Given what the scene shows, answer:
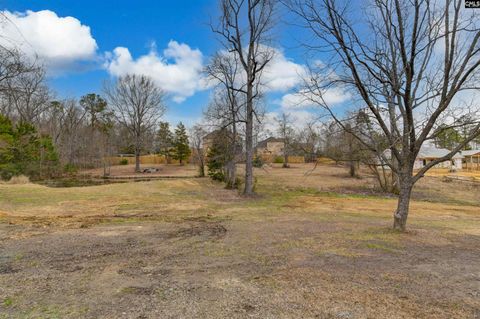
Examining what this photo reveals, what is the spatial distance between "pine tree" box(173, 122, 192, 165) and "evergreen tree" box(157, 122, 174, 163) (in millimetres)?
1259

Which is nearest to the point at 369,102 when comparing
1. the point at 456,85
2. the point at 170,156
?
the point at 456,85

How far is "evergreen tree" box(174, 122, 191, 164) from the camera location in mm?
49059

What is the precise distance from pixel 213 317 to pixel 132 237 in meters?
3.61

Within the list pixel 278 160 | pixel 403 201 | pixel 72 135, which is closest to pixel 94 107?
pixel 72 135

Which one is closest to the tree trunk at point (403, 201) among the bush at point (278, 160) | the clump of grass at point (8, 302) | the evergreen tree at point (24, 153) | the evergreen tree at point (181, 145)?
the clump of grass at point (8, 302)

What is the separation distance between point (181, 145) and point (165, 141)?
4.06m

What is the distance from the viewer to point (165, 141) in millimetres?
51625

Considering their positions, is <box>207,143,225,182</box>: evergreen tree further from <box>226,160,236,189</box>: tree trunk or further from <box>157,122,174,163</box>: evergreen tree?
<box>157,122,174,163</box>: evergreen tree

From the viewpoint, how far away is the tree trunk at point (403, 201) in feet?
20.5

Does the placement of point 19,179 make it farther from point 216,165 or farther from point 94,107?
point 94,107

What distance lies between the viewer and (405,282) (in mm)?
3674

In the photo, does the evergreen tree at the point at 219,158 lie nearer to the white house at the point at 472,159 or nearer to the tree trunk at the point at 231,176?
the tree trunk at the point at 231,176

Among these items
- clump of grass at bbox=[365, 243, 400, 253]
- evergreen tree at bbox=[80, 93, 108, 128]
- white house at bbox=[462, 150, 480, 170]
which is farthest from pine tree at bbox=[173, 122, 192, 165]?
clump of grass at bbox=[365, 243, 400, 253]

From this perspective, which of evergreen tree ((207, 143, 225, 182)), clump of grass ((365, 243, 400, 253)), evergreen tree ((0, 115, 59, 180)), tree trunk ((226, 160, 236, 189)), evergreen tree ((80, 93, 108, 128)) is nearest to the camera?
clump of grass ((365, 243, 400, 253))
